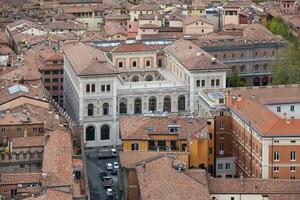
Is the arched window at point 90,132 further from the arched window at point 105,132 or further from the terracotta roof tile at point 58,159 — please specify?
the terracotta roof tile at point 58,159

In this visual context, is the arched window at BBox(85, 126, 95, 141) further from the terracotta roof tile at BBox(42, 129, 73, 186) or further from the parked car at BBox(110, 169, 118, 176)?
the terracotta roof tile at BBox(42, 129, 73, 186)

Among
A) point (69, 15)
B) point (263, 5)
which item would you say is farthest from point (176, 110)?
point (263, 5)

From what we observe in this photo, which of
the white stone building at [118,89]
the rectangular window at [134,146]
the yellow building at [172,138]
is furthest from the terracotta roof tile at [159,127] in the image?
the white stone building at [118,89]

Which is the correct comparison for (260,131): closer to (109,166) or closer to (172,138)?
(172,138)

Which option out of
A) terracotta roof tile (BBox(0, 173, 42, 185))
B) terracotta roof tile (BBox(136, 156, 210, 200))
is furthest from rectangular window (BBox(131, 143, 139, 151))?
terracotta roof tile (BBox(0, 173, 42, 185))

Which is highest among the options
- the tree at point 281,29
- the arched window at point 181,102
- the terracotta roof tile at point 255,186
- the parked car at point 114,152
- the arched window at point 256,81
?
the tree at point 281,29

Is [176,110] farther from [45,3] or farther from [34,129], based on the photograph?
[45,3]

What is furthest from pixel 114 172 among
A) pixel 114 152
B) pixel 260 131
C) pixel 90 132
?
pixel 260 131
